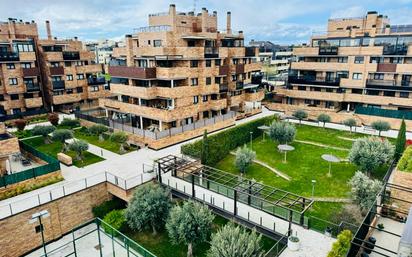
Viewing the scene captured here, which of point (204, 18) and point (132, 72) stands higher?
point (204, 18)

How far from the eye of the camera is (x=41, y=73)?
51.9 meters

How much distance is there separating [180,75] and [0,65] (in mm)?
30041

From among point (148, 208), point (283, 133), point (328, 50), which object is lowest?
point (148, 208)

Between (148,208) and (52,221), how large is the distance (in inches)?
319

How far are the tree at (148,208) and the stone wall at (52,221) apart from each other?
4606 millimetres

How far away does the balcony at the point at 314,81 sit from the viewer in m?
50.1

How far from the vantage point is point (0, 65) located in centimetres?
4484

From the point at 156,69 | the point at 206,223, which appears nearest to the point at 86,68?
the point at 156,69

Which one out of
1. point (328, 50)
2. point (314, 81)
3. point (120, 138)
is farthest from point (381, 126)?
point (120, 138)

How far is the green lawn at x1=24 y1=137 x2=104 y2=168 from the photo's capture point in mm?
30453

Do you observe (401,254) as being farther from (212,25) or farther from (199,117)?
(212,25)

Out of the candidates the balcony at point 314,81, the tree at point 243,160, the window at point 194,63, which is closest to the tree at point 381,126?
the balcony at point 314,81

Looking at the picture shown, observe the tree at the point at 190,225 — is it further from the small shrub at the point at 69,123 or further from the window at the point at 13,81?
the window at the point at 13,81

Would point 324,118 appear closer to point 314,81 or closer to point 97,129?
point 314,81
